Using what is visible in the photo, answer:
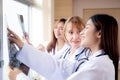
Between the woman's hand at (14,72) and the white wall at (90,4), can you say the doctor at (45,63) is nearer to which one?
the woman's hand at (14,72)

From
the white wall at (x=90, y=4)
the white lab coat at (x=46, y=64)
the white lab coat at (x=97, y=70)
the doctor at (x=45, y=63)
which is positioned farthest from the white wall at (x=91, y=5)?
the white lab coat at (x=97, y=70)

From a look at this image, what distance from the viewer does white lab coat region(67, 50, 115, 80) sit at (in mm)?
1078

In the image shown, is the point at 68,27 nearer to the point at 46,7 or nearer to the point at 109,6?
the point at 46,7

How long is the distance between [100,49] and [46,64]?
37cm

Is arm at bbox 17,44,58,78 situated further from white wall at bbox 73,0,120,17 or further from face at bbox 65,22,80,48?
white wall at bbox 73,0,120,17

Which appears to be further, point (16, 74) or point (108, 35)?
point (16, 74)

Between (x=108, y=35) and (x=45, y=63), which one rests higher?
(x=108, y=35)

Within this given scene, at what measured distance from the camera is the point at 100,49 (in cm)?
118

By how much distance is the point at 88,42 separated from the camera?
1.20 m

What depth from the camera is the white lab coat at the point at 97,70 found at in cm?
108

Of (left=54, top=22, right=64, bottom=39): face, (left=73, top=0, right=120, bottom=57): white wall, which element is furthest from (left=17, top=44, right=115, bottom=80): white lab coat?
(left=73, top=0, right=120, bottom=57): white wall

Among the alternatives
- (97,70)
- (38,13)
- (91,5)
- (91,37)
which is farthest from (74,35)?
(91,5)

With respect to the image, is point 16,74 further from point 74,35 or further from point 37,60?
point 74,35

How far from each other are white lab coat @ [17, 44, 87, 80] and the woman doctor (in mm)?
237
